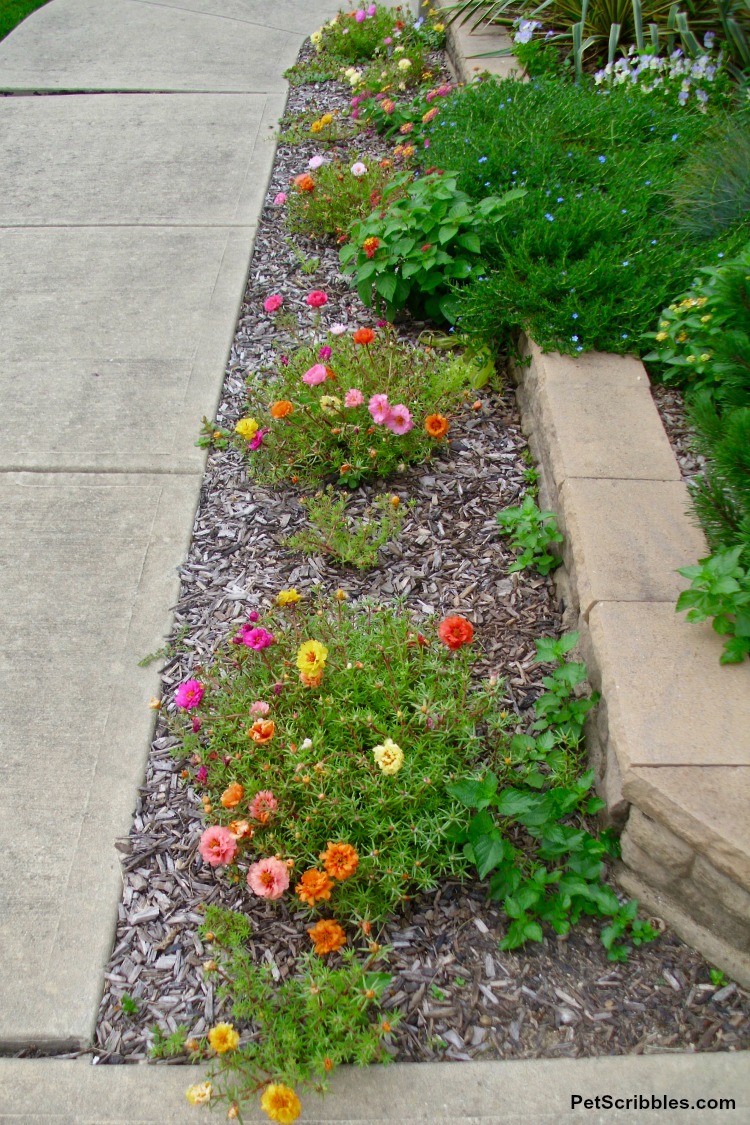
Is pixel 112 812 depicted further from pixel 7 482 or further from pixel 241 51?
pixel 241 51

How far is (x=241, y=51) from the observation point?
6.55m

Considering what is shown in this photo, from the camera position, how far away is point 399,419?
2.97 metres

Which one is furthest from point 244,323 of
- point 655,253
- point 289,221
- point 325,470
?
point 655,253

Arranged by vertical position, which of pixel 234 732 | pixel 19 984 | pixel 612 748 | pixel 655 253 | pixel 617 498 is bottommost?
pixel 19 984

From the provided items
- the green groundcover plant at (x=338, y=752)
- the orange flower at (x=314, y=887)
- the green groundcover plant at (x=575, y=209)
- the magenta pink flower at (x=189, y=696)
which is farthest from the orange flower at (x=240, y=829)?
the green groundcover plant at (x=575, y=209)

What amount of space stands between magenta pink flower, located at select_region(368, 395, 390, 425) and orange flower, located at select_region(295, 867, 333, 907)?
1562mm

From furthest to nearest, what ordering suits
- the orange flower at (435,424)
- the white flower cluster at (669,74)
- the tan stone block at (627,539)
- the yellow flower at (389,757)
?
the white flower cluster at (669,74), the orange flower at (435,424), the tan stone block at (627,539), the yellow flower at (389,757)

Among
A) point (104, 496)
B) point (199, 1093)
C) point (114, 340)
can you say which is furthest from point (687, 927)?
point (114, 340)

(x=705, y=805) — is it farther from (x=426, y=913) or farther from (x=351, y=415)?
(x=351, y=415)

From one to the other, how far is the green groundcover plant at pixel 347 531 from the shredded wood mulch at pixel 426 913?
5 centimetres

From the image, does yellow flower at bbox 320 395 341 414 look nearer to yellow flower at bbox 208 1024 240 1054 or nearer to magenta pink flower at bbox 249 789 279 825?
magenta pink flower at bbox 249 789 279 825

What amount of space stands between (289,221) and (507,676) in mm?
2963

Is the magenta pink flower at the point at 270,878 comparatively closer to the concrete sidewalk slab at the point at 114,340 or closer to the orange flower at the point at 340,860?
the orange flower at the point at 340,860

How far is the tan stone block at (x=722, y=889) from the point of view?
1.84 metres
